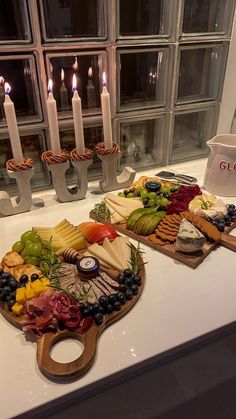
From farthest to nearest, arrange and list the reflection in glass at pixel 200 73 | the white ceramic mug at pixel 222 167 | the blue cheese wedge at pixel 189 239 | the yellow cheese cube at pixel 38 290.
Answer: the reflection in glass at pixel 200 73 < the white ceramic mug at pixel 222 167 < the blue cheese wedge at pixel 189 239 < the yellow cheese cube at pixel 38 290

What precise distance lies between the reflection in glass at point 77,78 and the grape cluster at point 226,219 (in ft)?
1.59

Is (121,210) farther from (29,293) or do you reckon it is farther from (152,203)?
(29,293)

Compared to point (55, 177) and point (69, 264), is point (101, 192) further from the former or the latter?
point (69, 264)

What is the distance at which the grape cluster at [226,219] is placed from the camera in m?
0.76

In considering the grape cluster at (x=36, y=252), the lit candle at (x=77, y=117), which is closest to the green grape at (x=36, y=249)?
the grape cluster at (x=36, y=252)

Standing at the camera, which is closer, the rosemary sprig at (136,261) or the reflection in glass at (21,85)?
the rosemary sprig at (136,261)

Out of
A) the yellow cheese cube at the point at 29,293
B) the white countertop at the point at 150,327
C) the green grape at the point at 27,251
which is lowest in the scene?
the white countertop at the point at 150,327

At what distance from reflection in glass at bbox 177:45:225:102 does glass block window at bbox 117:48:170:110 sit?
2.8 inches

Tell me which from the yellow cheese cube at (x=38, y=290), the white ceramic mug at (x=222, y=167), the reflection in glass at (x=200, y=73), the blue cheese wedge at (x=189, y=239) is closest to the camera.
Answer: the yellow cheese cube at (x=38, y=290)

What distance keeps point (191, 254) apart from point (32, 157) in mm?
540

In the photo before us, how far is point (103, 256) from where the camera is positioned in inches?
25.6

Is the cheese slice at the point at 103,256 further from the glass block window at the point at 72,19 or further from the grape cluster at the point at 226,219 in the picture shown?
the glass block window at the point at 72,19

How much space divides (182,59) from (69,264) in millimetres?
745

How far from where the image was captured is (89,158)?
2.86ft
